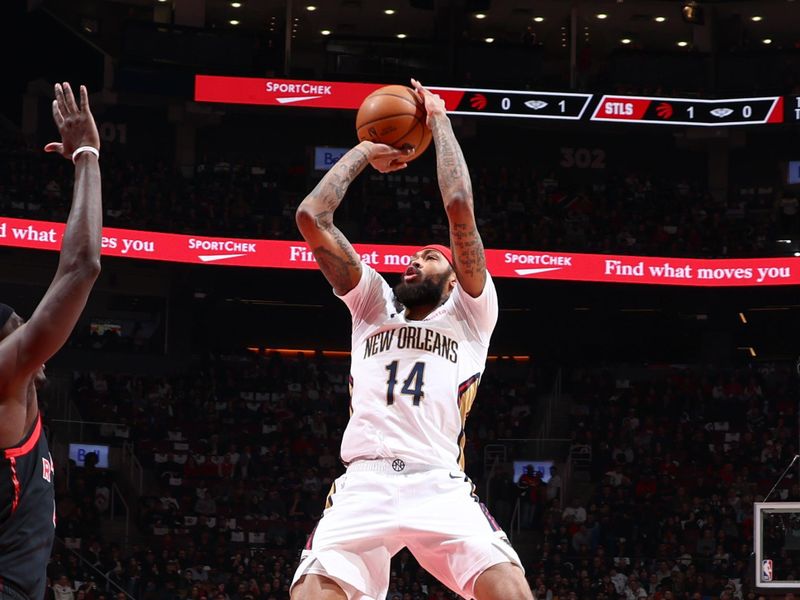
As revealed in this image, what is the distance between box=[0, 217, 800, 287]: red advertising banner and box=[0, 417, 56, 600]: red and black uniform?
2038 cm

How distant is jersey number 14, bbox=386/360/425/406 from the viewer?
5.61m

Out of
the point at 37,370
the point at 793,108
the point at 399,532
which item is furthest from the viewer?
the point at 793,108

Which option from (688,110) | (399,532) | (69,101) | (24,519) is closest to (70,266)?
(69,101)

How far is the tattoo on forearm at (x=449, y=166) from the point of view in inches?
236

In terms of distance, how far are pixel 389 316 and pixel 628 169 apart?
27.0m

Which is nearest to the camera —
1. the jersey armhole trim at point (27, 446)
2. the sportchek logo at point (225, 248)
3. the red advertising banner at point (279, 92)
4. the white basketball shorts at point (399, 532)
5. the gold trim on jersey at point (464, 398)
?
→ the jersey armhole trim at point (27, 446)

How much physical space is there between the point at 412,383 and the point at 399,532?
69cm

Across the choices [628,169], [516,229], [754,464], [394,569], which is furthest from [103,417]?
[628,169]

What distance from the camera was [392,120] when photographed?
6.48m

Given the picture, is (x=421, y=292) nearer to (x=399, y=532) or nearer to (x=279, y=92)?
(x=399, y=532)

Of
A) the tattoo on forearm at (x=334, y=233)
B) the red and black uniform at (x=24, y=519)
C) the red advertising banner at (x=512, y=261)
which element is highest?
the red advertising banner at (x=512, y=261)

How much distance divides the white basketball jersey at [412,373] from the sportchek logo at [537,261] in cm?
1913

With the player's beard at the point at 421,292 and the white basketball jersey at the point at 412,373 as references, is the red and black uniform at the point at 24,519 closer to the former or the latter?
the white basketball jersey at the point at 412,373

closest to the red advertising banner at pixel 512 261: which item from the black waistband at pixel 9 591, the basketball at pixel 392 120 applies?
the basketball at pixel 392 120
